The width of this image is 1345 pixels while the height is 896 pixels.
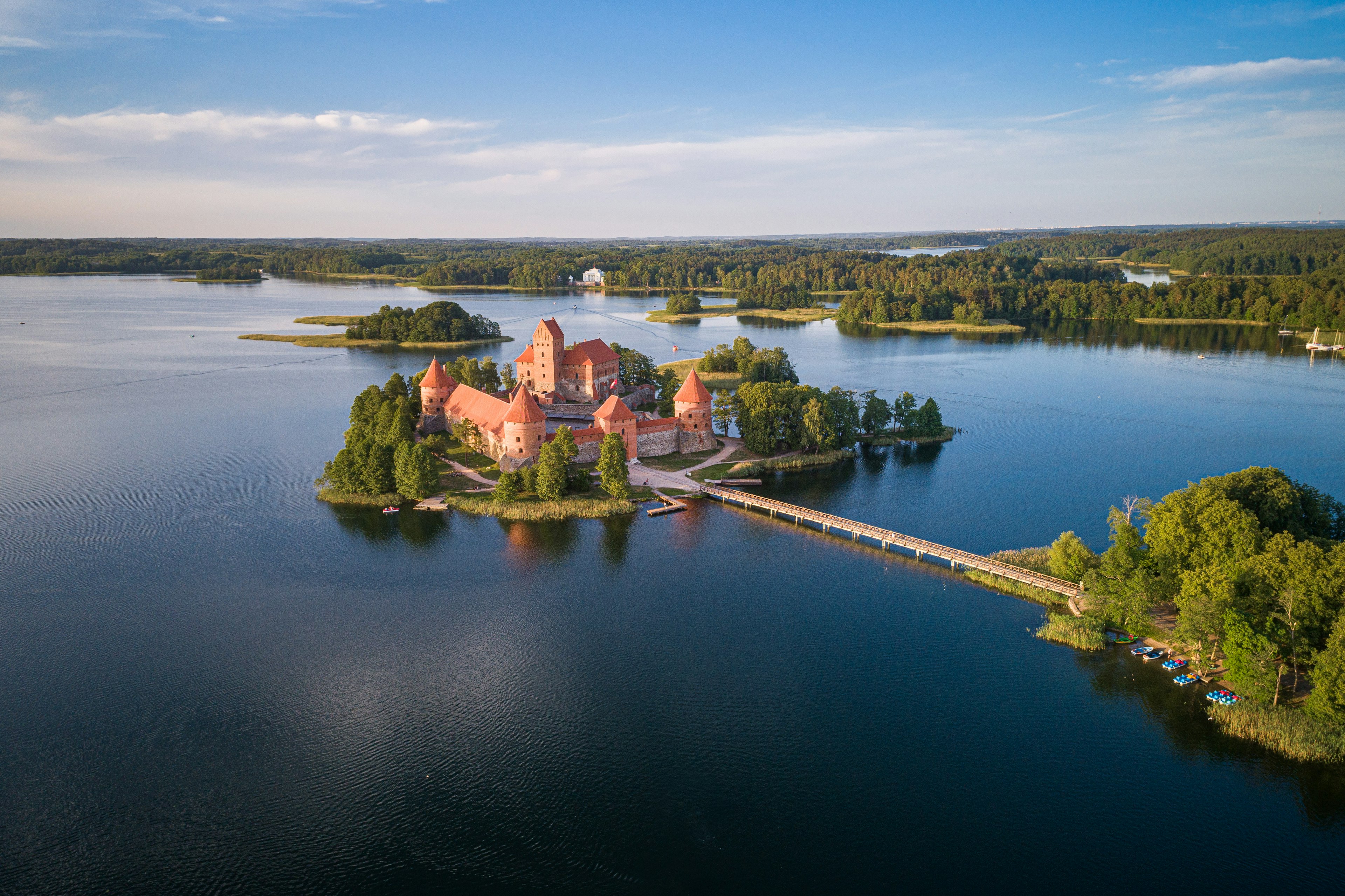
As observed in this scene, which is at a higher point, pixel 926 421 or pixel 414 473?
pixel 926 421

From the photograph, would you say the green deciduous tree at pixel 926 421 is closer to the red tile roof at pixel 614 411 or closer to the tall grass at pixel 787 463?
the tall grass at pixel 787 463

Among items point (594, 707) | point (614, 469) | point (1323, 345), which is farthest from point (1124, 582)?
point (1323, 345)

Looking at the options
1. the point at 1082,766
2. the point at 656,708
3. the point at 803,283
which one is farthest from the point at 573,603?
the point at 803,283

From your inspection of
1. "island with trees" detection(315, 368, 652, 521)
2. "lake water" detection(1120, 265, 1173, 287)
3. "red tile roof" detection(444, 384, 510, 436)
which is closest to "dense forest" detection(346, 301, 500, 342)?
"red tile roof" detection(444, 384, 510, 436)

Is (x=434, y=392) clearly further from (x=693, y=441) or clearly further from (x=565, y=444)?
(x=693, y=441)

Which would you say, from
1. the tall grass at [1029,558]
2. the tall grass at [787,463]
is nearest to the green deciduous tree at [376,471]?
the tall grass at [787,463]
